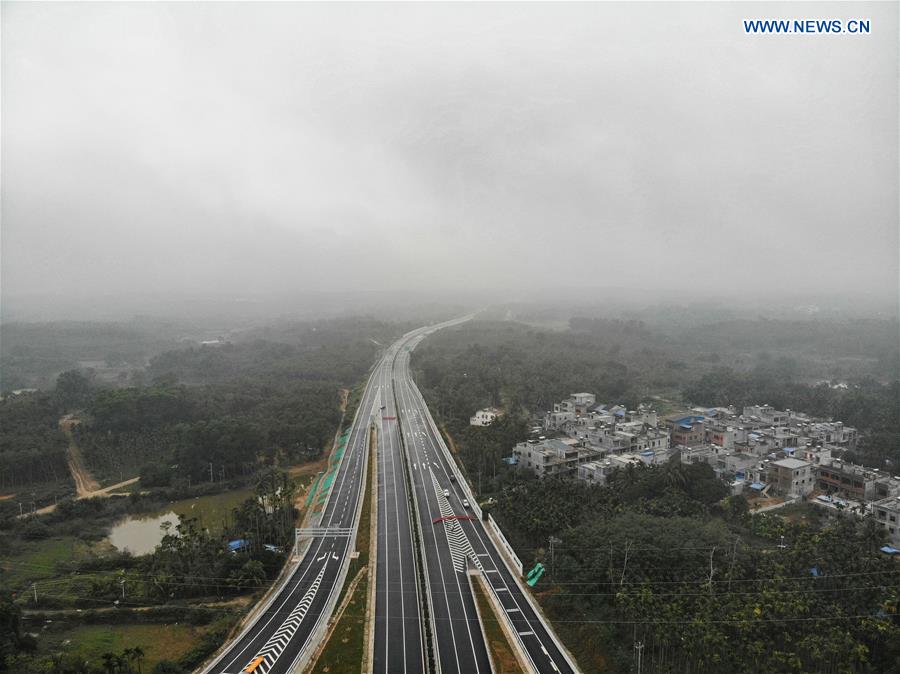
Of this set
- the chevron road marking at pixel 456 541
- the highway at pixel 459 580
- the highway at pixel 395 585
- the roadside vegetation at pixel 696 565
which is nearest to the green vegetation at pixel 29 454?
the highway at pixel 395 585

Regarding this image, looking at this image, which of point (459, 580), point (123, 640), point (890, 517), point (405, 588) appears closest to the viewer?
point (123, 640)

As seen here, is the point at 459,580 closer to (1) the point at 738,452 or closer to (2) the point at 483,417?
(1) the point at 738,452

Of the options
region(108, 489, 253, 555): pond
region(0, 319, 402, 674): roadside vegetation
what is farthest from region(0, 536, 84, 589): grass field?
region(108, 489, 253, 555): pond

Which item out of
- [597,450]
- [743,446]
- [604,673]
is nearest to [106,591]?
[604,673]

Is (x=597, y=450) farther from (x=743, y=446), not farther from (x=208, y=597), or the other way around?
(x=208, y=597)

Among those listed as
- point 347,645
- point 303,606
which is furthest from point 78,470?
point 347,645

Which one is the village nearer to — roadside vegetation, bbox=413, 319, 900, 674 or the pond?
roadside vegetation, bbox=413, 319, 900, 674
